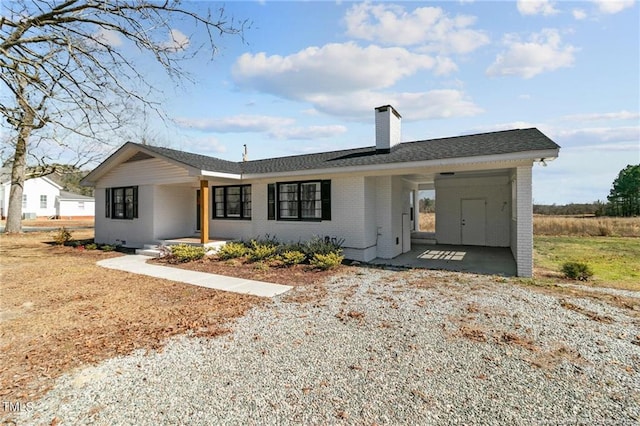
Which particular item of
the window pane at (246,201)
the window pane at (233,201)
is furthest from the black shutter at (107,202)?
the window pane at (246,201)

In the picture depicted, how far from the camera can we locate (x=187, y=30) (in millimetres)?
6715

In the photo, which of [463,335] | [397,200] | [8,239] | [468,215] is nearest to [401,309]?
[463,335]

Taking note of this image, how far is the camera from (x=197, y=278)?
27.3 feet

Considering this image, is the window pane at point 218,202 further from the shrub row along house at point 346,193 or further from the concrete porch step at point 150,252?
the concrete porch step at point 150,252

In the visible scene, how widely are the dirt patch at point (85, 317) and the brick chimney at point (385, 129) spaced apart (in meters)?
7.55

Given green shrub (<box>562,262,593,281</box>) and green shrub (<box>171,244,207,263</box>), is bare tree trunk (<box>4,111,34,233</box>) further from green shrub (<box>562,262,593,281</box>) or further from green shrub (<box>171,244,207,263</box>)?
green shrub (<box>562,262,593,281</box>)

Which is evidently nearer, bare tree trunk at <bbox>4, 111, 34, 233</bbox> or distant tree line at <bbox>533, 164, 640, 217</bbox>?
bare tree trunk at <bbox>4, 111, 34, 233</bbox>

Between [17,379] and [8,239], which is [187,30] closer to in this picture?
[17,379]

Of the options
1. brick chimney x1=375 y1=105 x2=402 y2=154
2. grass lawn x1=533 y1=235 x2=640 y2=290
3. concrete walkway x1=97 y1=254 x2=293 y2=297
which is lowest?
concrete walkway x1=97 y1=254 x2=293 y2=297

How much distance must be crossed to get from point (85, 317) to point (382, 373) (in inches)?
198

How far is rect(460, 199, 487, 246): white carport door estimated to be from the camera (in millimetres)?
14352

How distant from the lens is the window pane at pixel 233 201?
1323 cm

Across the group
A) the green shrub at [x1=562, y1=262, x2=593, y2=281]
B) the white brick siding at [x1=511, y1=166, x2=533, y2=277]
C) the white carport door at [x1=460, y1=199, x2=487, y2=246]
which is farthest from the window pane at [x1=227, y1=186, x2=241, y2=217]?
the green shrub at [x1=562, y1=262, x2=593, y2=281]

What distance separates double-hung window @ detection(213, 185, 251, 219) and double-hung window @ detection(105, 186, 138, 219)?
3.67 meters
